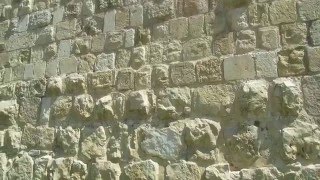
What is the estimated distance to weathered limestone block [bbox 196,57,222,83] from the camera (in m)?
3.11

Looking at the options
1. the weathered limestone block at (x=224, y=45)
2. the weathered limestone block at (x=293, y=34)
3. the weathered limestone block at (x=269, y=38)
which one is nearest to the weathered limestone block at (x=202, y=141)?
the weathered limestone block at (x=224, y=45)

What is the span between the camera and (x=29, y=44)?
13.7 feet

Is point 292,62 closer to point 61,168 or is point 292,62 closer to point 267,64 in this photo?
point 267,64

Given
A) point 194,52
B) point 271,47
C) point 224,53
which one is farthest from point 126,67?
point 271,47

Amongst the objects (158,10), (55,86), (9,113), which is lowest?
(9,113)

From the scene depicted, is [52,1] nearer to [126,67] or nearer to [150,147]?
[126,67]

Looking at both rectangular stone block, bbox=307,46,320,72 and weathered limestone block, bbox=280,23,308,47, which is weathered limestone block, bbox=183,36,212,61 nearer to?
weathered limestone block, bbox=280,23,308,47

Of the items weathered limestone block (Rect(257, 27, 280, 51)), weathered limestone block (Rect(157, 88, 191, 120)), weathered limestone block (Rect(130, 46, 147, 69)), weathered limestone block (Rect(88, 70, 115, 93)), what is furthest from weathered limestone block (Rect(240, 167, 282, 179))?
weathered limestone block (Rect(88, 70, 115, 93))

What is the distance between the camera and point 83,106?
3.54 metres

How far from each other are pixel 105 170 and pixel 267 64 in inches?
60.7

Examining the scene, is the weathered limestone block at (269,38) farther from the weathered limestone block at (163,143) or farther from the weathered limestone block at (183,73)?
the weathered limestone block at (163,143)

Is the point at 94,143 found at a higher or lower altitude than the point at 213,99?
lower

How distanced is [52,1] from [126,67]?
4.39ft

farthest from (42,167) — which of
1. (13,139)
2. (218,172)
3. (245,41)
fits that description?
(245,41)
